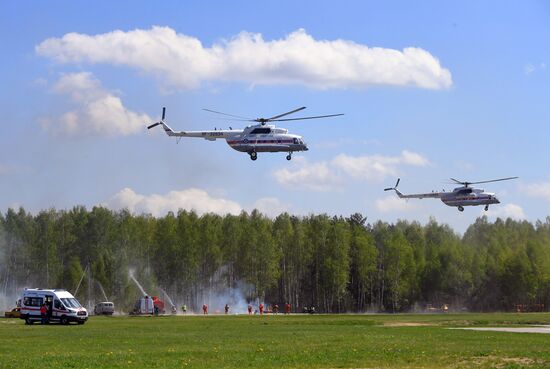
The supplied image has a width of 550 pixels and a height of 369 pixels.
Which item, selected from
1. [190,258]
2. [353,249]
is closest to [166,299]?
[190,258]

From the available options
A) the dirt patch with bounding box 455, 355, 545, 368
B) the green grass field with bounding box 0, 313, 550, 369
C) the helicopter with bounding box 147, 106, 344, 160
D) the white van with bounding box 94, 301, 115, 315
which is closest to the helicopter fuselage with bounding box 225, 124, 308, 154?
the helicopter with bounding box 147, 106, 344, 160

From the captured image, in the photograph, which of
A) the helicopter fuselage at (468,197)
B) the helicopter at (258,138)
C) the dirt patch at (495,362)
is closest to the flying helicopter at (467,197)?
the helicopter fuselage at (468,197)

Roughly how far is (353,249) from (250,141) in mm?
83327

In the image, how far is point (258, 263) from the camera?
508 ft

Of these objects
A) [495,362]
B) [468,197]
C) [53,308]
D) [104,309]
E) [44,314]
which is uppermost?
[468,197]

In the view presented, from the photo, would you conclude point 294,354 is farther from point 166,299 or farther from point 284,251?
point 284,251

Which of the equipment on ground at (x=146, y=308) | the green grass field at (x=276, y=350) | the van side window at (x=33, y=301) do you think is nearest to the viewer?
the green grass field at (x=276, y=350)

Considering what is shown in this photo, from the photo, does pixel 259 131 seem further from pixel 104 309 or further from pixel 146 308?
pixel 104 309

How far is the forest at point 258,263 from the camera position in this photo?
149250mm

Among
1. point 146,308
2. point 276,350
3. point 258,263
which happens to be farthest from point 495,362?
point 258,263

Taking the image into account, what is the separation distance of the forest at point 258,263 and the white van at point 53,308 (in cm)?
6894

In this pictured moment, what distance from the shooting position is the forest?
14925 centimetres

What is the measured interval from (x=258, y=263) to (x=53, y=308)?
275 feet

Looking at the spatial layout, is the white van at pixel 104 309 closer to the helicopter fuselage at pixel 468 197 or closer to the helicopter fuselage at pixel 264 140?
the helicopter fuselage at pixel 264 140
